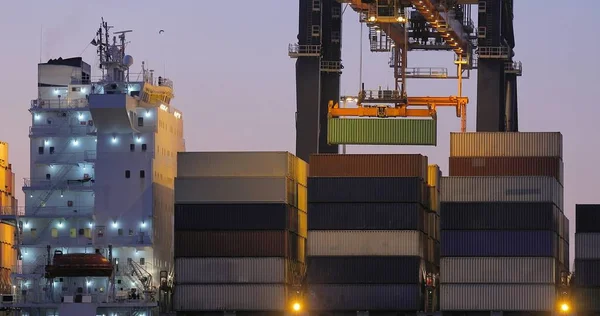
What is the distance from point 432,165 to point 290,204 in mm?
7936

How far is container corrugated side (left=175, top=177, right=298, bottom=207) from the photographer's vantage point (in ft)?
250

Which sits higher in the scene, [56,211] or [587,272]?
[56,211]

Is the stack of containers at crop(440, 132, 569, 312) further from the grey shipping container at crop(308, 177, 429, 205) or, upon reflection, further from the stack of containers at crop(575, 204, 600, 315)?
the grey shipping container at crop(308, 177, 429, 205)

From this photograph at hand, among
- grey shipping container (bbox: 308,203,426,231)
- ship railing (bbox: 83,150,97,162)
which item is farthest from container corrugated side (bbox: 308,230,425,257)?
ship railing (bbox: 83,150,97,162)

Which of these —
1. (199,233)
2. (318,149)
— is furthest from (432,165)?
(199,233)

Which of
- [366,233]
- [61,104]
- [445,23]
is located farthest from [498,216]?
[61,104]

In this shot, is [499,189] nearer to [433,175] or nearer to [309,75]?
[433,175]

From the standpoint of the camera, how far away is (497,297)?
7400cm

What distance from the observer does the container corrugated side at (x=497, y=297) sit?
242ft

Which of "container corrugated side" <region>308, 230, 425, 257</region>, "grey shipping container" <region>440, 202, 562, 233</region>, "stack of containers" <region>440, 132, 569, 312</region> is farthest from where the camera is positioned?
"container corrugated side" <region>308, 230, 425, 257</region>

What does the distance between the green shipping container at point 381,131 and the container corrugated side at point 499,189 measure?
556 centimetres

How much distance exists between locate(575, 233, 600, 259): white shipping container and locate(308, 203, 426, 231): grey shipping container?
6.34 metres

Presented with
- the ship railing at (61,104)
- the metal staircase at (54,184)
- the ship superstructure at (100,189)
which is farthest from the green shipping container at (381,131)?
the metal staircase at (54,184)

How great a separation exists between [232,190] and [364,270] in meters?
6.52
